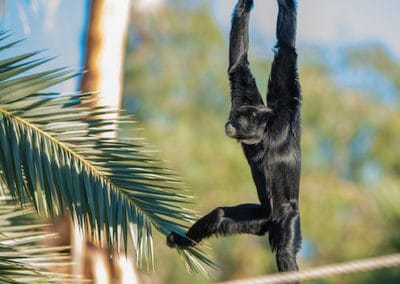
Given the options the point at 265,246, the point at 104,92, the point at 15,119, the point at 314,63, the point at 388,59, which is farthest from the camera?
the point at 388,59

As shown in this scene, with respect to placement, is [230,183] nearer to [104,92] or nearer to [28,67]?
[104,92]

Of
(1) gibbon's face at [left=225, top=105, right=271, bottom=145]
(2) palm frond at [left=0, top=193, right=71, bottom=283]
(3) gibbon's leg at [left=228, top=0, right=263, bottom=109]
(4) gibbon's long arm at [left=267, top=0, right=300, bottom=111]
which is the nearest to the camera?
(2) palm frond at [left=0, top=193, right=71, bottom=283]

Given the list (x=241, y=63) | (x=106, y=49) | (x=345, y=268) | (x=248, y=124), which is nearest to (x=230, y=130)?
(x=248, y=124)

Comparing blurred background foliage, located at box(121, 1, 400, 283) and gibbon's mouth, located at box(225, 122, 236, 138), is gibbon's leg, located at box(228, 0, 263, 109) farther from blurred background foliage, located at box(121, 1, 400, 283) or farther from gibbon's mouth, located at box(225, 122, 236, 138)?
blurred background foliage, located at box(121, 1, 400, 283)

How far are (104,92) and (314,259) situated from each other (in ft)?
53.5

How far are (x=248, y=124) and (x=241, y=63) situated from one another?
0.88 metres

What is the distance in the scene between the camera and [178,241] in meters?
5.89

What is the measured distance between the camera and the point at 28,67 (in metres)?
5.92

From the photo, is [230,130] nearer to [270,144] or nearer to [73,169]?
[270,144]

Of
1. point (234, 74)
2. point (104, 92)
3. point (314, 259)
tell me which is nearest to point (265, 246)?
point (314, 259)

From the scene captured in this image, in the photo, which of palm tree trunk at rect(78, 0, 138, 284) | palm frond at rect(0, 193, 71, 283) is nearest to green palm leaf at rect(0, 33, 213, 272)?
palm frond at rect(0, 193, 71, 283)

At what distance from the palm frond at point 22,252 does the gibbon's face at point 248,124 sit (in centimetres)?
165

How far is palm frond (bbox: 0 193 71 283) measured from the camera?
581 cm

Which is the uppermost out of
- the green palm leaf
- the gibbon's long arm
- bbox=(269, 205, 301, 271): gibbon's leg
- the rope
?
the gibbon's long arm
